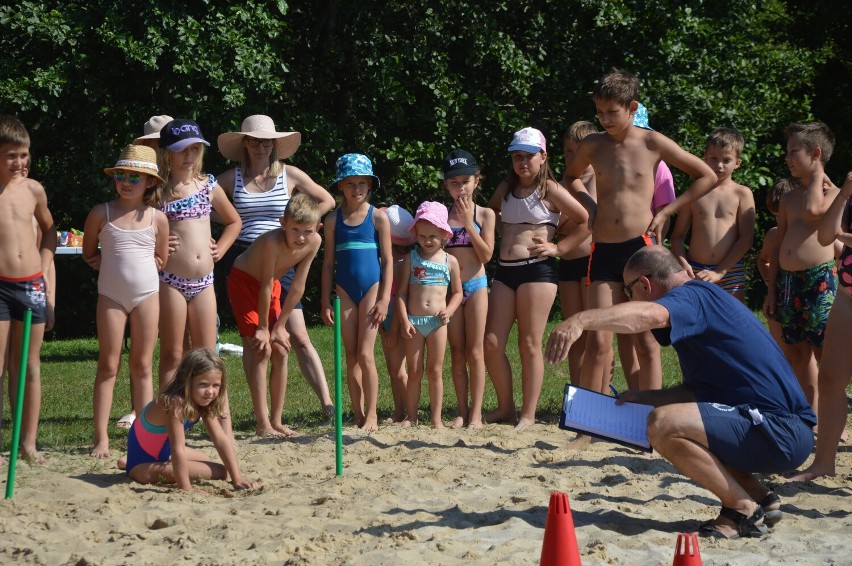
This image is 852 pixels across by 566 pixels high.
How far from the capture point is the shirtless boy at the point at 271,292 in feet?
24.3

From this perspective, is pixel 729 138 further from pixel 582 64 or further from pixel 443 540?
pixel 582 64

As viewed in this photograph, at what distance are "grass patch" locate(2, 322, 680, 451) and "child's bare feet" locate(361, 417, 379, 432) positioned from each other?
18.7 inches

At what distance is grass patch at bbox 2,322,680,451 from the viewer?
8.09 m

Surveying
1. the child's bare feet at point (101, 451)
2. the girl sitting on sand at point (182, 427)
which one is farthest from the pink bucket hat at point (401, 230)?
the child's bare feet at point (101, 451)

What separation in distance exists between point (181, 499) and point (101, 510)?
1.43 ft

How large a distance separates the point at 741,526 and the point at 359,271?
141 inches

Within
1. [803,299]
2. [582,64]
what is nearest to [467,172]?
[803,299]

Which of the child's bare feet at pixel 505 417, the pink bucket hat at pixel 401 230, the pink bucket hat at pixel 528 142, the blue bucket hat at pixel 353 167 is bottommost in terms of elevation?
the child's bare feet at pixel 505 417

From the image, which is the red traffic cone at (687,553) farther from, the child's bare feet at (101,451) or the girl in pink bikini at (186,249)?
the child's bare feet at (101,451)

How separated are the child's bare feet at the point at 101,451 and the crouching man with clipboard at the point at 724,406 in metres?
3.53

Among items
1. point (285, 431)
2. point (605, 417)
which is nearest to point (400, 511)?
point (605, 417)

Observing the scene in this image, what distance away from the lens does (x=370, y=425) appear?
7.77 metres

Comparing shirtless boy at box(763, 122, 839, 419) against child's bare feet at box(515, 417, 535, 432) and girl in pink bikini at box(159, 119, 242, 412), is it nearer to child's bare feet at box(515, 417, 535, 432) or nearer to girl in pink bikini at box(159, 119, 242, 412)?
child's bare feet at box(515, 417, 535, 432)

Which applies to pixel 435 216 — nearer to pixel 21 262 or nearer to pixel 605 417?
pixel 21 262
